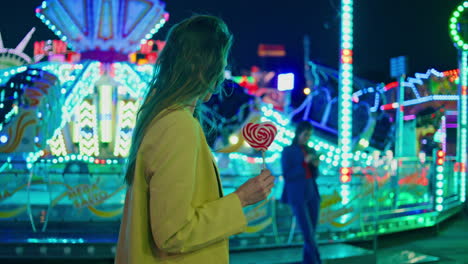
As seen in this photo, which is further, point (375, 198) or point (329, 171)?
point (329, 171)

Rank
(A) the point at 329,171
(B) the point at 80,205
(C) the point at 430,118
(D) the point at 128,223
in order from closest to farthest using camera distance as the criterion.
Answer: (D) the point at 128,223, (B) the point at 80,205, (A) the point at 329,171, (C) the point at 430,118

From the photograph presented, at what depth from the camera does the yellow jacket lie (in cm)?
127

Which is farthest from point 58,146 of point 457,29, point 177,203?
point 177,203

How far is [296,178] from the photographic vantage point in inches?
195

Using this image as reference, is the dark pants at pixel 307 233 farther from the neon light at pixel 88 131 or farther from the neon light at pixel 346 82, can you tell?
the neon light at pixel 88 131

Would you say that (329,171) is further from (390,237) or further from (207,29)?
(207,29)

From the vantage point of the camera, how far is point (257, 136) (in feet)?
7.59

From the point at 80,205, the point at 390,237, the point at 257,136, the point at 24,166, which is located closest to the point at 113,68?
the point at 24,166

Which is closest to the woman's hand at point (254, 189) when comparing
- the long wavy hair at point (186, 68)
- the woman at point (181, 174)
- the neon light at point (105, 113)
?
the woman at point (181, 174)

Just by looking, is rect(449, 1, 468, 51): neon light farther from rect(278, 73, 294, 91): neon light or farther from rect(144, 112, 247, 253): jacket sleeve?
rect(278, 73, 294, 91): neon light

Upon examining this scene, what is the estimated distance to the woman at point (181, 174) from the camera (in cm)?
127

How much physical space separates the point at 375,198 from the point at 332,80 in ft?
39.0

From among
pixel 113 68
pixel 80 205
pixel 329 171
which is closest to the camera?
pixel 80 205

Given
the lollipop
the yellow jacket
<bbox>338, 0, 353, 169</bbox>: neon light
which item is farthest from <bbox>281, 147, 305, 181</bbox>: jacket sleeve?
the yellow jacket
